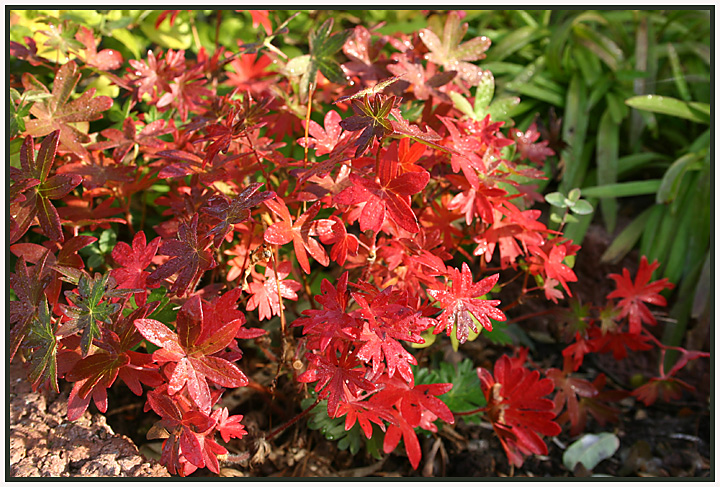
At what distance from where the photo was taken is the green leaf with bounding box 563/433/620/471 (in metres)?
1.60

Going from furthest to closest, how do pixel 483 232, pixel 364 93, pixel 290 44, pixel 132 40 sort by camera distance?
pixel 290 44, pixel 132 40, pixel 483 232, pixel 364 93

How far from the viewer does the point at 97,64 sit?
1.46m

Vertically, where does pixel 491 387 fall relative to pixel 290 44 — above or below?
below

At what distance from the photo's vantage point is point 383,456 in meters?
1.53

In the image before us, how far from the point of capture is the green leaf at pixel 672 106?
1.85m

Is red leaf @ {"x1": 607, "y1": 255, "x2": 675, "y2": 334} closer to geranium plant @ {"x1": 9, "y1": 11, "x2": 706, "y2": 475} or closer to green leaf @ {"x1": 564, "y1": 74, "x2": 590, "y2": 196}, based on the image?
geranium plant @ {"x1": 9, "y1": 11, "x2": 706, "y2": 475}

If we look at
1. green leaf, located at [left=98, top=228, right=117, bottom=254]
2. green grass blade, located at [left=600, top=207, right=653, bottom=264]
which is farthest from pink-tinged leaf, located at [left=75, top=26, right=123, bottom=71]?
green grass blade, located at [left=600, top=207, right=653, bottom=264]

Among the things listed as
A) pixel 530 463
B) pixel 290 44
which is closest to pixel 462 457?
pixel 530 463

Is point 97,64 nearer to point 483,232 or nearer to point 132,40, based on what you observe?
point 132,40

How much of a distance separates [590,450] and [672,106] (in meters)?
1.15

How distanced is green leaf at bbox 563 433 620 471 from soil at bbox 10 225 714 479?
4cm

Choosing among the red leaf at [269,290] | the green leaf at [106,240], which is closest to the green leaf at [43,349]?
the red leaf at [269,290]

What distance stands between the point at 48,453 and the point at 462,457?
3.41 feet

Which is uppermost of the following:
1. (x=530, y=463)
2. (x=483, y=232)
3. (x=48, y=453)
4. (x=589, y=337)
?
(x=483, y=232)
